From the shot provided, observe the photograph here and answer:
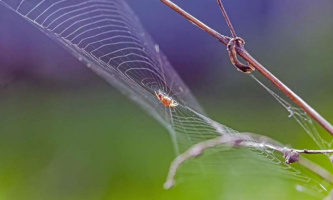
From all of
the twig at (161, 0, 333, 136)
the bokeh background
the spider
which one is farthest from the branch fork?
the bokeh background

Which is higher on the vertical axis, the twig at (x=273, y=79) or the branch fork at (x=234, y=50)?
the branch fork at (x=234, y=50)

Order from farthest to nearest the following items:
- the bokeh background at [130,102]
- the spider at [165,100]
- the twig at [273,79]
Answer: the bokeh background at [130,102]
the spider at [165,100]
the twig at [273,79]

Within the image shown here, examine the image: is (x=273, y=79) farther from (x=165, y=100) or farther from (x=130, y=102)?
(x=130, y=102)

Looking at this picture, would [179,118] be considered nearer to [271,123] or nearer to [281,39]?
[271,123]

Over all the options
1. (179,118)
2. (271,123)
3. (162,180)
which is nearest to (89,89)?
(162,180)

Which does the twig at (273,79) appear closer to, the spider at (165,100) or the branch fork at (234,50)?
the branch fork at (234,50)

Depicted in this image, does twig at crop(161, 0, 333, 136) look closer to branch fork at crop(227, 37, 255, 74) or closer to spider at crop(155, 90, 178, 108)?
branch fork at crop(227, 37, 255, 74)

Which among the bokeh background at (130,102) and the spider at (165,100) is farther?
the bokeh background at (130,102)

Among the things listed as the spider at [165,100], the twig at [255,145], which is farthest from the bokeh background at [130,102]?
the twig at [255,145]
